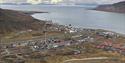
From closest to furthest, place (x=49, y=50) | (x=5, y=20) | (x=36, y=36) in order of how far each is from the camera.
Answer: (x=49, y=50)
(x=36, y=36)
(x=5, y=20)

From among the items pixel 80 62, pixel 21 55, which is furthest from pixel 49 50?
pixel 80 62

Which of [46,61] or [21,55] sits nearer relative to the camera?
[46,61]

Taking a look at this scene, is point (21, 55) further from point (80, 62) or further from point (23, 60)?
point (80, 62)

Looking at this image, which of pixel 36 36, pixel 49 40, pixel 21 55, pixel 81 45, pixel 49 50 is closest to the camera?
→ pixel 21 55

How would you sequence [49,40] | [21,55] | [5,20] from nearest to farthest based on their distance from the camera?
1. [21,55]
2. [49,40]
3. [5,20]

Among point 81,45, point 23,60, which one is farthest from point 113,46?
point 23,60

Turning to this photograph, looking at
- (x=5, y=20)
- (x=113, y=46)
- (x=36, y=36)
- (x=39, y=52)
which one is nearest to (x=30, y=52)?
(x=39, y=52)

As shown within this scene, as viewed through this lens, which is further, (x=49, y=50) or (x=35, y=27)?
(x=35, y=27)

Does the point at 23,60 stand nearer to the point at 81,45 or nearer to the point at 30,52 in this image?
the point at 30,52

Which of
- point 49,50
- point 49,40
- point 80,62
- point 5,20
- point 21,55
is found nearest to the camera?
point 80,62
